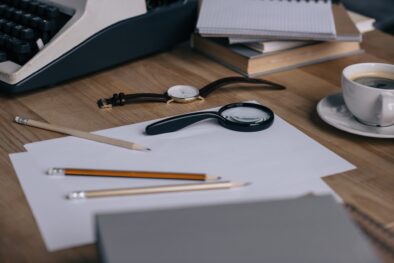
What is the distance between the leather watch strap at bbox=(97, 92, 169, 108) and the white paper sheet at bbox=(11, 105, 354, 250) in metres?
0.08

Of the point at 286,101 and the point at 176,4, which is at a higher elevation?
the point at 176,4

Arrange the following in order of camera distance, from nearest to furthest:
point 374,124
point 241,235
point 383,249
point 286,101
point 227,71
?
1. point 241,235
2. point 383,249
3. point 374,124
4. point 286,101
5. point 227,71

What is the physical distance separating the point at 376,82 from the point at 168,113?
0.32 metres

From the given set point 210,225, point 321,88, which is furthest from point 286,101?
point 210,225

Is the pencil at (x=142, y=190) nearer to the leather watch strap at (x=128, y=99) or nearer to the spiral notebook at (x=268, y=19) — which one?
the leather watch strap at (x=128, y=99)

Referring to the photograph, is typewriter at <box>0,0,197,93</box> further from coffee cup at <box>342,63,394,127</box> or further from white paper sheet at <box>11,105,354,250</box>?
coffee cup at <box>342,63,394,127</box>

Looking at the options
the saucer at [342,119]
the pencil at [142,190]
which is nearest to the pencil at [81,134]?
the pencil at [142,190]

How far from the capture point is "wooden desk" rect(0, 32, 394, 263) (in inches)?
27.1

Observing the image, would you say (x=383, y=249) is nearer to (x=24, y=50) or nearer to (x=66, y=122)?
(x=66, y=122)

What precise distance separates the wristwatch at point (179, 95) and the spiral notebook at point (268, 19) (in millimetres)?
99

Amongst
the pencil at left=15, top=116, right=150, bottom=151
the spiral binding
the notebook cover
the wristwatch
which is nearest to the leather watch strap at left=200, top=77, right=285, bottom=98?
the wristwatch

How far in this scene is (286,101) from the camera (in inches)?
39.2

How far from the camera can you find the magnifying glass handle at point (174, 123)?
2.86 ft

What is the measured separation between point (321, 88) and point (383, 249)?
0.45m
